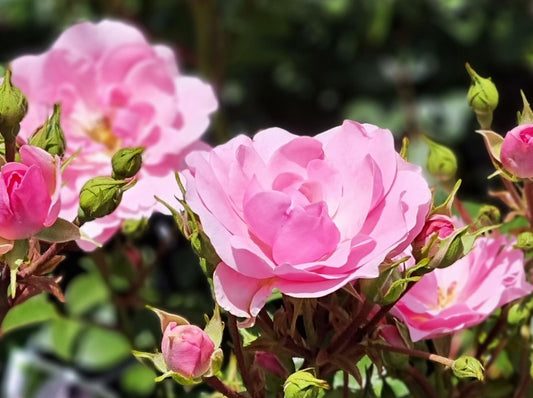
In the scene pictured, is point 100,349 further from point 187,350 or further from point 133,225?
point 187,350

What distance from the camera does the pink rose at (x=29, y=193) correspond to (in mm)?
574

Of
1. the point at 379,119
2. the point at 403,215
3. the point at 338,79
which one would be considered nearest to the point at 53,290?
the point at 403,215

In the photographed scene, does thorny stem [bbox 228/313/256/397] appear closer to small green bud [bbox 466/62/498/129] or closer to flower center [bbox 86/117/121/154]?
small green bud [bbox 466/62/498/129]

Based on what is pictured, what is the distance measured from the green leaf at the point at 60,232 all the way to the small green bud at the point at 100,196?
13 millimetres

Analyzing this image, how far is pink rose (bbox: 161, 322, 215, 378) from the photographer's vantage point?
1.82ft

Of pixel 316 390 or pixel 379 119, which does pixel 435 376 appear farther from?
pixel 379 119

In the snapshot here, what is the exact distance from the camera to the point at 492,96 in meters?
0.70

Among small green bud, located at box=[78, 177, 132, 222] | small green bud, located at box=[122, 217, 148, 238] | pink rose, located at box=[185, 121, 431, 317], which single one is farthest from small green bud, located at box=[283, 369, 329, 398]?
small green bud, located at box=[122, 217, 148, 238]

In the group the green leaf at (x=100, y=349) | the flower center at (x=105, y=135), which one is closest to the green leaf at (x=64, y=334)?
the green leaf at (x=100, y=349)

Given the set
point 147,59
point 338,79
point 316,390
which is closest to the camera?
point 316,390

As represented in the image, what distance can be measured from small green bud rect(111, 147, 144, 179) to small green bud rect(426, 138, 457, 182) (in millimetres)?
218

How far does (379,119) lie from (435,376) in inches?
47.2

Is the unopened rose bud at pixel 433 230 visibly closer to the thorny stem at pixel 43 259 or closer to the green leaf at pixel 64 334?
the thorny stem at pixel 43 259

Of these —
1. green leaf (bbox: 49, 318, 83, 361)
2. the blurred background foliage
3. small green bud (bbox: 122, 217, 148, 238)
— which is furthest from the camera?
the blurred background foliage
